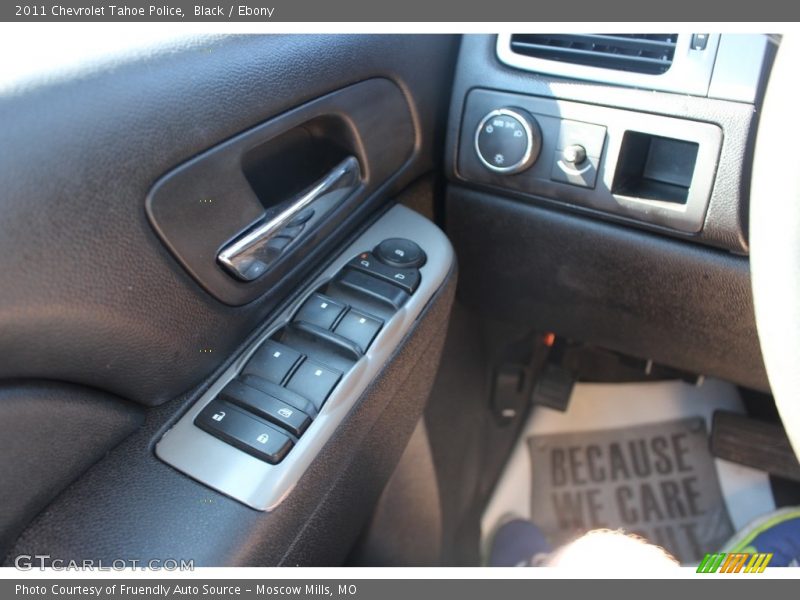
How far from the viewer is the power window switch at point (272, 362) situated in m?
0.60

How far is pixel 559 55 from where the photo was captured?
74cm

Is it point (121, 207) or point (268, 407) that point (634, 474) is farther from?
point (121, 207)

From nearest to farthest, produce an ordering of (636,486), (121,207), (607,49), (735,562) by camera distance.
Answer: (121,207) → (607,49) → (735,562) → (636,486)

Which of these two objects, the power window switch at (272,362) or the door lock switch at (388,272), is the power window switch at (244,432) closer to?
the power window switch at (272,362)

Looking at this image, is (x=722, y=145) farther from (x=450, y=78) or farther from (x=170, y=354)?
(x=170, y=354)

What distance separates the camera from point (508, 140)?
2.48ft

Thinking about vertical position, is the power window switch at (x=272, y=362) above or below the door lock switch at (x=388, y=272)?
below

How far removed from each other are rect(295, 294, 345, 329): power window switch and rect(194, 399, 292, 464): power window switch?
0.36 feet

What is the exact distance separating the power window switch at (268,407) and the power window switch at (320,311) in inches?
3.4

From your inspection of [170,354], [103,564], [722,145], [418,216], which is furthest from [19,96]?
[722,145]

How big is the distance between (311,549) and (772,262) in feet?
1.44

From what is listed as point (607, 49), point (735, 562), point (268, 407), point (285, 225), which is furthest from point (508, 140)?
point (735, 562)

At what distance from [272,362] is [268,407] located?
0.05 metres

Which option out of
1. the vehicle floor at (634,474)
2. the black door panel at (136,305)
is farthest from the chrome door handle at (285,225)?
the vehicle floor at (634,474)
